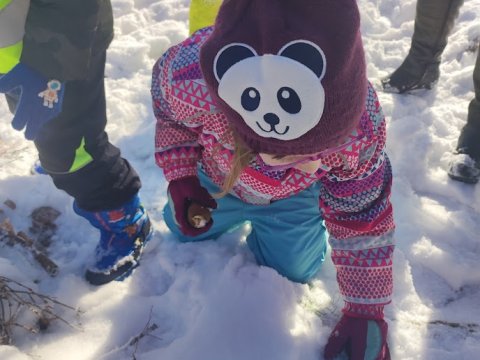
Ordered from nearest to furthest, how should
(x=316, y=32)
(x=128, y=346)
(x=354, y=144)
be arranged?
1. (x=316, y=32)
2. (x=354, y=144)
3. (x=128, y=346)

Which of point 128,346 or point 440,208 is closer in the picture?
point 128,346

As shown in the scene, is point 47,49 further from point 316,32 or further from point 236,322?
point 236,322

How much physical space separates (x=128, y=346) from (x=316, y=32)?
2.76 ft

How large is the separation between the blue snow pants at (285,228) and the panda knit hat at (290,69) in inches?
19.3

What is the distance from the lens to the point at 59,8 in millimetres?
1007

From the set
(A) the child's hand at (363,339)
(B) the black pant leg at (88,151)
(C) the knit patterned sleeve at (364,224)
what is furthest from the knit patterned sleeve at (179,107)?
(A) the child's hand at (363,339)

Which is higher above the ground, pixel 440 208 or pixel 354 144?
pixel 354 144

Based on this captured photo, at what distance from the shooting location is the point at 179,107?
1.16 m

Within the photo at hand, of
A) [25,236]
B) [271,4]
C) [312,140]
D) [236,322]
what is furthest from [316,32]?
[25,236]

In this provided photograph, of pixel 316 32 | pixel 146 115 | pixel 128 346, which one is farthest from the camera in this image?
pixel 146 115

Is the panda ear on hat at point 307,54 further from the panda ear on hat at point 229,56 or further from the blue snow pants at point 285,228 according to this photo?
the blue snow pants at point 285,228

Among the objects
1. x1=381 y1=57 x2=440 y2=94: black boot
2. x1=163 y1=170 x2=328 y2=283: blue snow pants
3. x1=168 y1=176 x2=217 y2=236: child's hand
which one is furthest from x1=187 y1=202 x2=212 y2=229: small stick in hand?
x1=381 y1=57 x2=440 y2=94: black boot

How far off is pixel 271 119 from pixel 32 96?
525mm

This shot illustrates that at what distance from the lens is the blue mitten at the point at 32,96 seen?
1039mm
